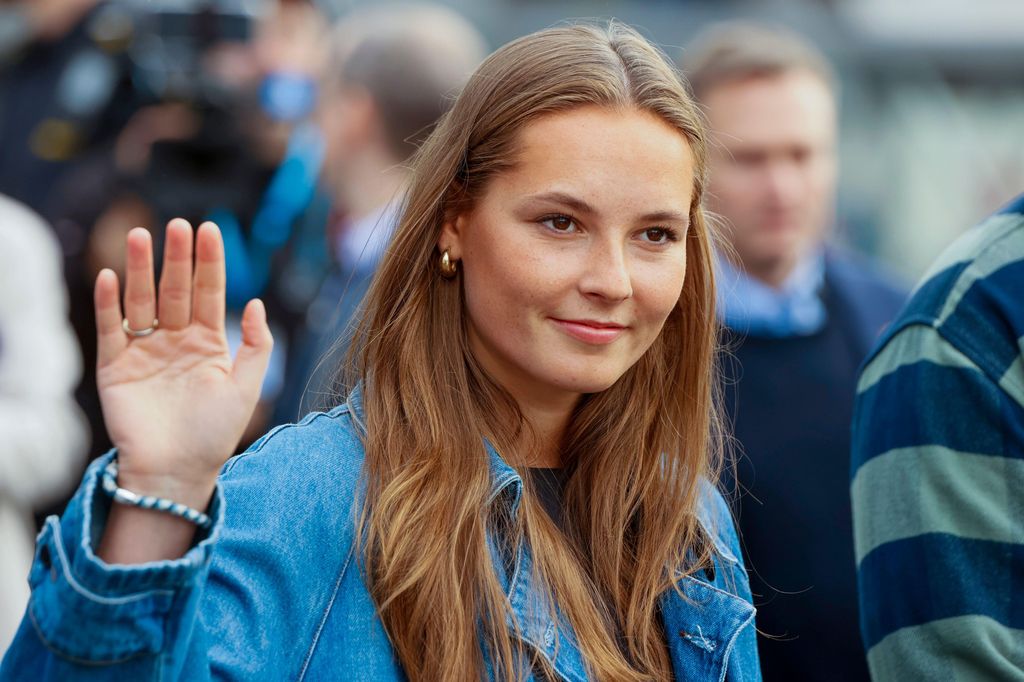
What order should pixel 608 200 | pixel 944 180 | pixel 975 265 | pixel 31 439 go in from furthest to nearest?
1. pixel 944 180
2. pixel 31 439
3. pixel 975 265
4. pixel 608 200

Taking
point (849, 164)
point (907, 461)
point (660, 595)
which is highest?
point (907, 461)

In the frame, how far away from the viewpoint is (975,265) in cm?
229

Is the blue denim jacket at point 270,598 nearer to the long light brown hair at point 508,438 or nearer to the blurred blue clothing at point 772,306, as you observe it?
the long light brown hair at point 508,438

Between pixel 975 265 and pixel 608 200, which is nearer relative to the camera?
pixel 608 200

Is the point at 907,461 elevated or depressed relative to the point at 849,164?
elevated

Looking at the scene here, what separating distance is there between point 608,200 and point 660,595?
581 mm

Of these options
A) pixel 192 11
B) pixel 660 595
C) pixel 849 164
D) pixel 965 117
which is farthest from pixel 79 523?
pixel 965 117

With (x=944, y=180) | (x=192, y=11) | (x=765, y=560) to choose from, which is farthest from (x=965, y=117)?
(x=765, y=560)

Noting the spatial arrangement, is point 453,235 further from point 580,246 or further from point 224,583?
point 224,583

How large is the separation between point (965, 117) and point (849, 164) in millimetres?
1522

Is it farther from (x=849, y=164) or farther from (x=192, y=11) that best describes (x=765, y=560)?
(x=849, y=164)

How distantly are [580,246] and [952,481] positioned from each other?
689 mm

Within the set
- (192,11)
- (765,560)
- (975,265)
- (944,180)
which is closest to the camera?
(975,265)

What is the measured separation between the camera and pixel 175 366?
1.67 metres
